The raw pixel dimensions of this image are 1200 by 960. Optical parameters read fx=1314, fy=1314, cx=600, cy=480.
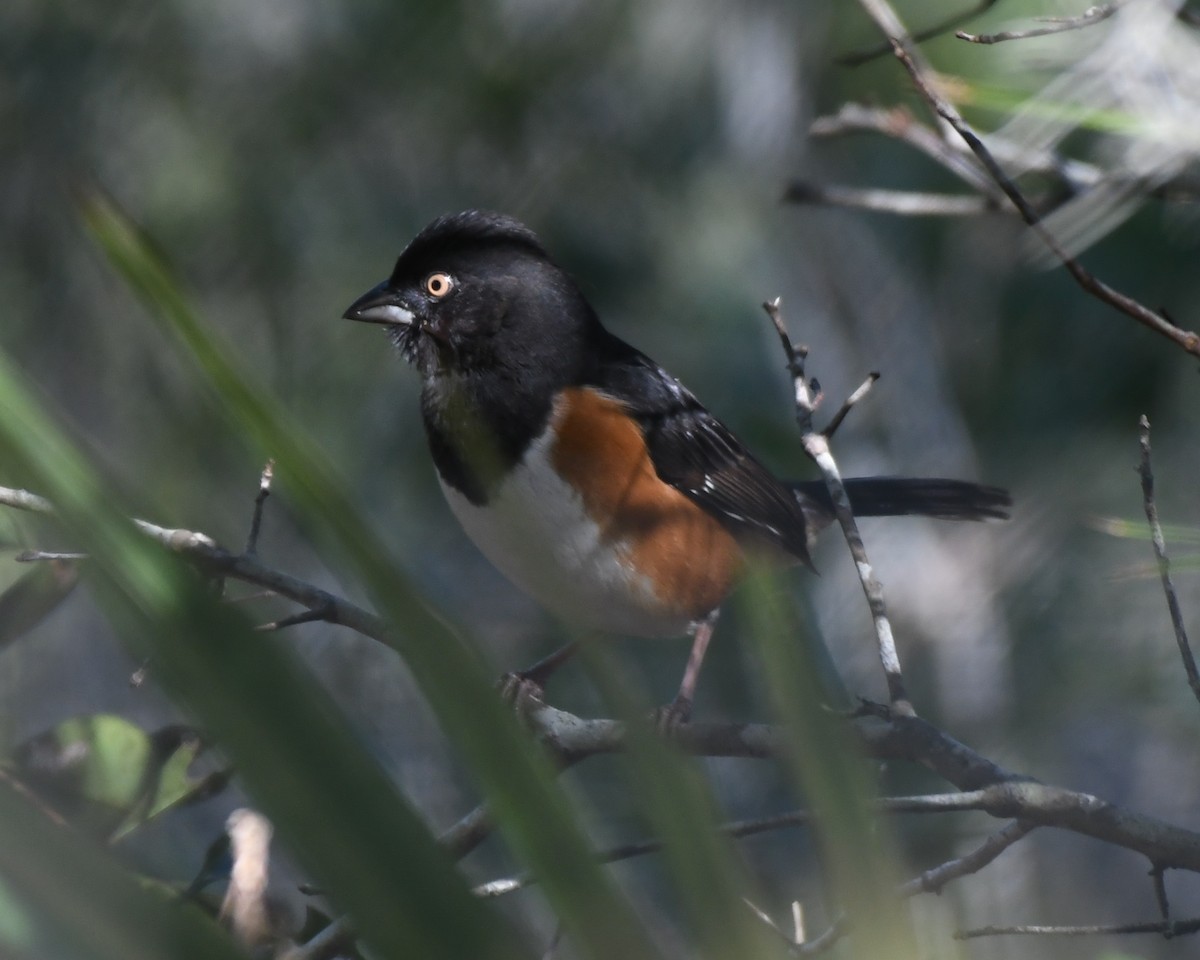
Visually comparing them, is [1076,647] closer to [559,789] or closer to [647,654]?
[647,654]

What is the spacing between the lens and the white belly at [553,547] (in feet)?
7.06

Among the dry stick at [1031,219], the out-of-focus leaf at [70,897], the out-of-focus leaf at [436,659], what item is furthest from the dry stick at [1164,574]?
the out-of-focus leaf at [70,897]

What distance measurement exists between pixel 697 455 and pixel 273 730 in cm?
221

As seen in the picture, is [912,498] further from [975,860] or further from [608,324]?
[608,324]

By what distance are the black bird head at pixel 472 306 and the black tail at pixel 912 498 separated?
2.64ft

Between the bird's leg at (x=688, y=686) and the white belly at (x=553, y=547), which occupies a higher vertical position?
the white belly at (x=553, y=547)

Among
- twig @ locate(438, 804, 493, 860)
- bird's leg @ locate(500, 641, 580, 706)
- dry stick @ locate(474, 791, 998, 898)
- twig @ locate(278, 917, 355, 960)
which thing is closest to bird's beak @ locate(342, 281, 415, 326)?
bird's leg @ locate(500, 641, 580, 706)

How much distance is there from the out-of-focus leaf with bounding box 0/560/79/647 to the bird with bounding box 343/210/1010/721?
2.30ft

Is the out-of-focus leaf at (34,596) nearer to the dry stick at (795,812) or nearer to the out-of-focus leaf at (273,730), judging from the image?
the dry stick at (795,812)

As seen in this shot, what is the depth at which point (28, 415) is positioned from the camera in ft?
1.15

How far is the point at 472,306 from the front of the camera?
234cm

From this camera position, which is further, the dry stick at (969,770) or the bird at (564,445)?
the bird at (564,445)

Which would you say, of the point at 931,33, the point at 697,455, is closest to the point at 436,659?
the point at 931,33

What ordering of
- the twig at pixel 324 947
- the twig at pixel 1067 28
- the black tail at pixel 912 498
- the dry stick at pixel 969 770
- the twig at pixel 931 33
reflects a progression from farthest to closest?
the black tail at pixel 912 498
the twig at pixel 931 33
the twig at pixel 1067 28
the dry stick at pixel 969 770
the twig at pixel 324 947
